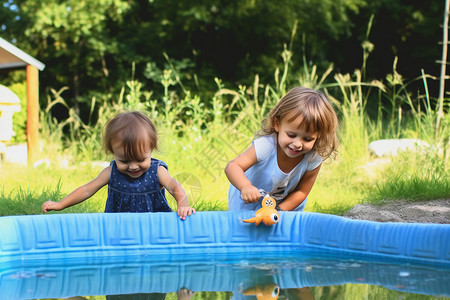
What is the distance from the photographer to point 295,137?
271cm

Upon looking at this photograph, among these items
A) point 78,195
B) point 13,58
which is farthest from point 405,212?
point 13,58

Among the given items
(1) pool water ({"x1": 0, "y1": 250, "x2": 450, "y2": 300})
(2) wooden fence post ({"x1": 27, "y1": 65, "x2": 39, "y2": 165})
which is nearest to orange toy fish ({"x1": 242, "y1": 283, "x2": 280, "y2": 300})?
(1) pool water ({"x1": 0, "y1": 250, "x2": 450, "y2": 300})

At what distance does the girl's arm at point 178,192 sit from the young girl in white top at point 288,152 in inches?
9.7

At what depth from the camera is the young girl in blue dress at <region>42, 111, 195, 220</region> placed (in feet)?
8.76

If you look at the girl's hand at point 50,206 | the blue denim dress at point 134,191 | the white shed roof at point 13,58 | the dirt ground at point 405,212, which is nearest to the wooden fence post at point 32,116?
the white shed roof at point 13,58

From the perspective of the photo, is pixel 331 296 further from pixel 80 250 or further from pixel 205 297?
pixel 80 250

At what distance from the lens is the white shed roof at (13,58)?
6.31 metres

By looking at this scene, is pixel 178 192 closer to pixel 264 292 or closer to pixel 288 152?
pixel 288 152

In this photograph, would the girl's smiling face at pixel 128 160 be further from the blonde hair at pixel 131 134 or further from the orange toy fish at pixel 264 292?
the orange toy fish at pixel 264 292

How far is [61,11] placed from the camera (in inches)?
377

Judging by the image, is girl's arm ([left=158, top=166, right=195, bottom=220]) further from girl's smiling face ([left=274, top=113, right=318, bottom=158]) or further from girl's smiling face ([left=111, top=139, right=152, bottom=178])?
girl's smiling face ([left=274, top=113, right=318, bottom=158])

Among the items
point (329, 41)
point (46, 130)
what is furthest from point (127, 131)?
point (329, 41)

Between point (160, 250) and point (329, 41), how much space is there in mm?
11776

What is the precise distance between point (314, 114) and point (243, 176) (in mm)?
455
